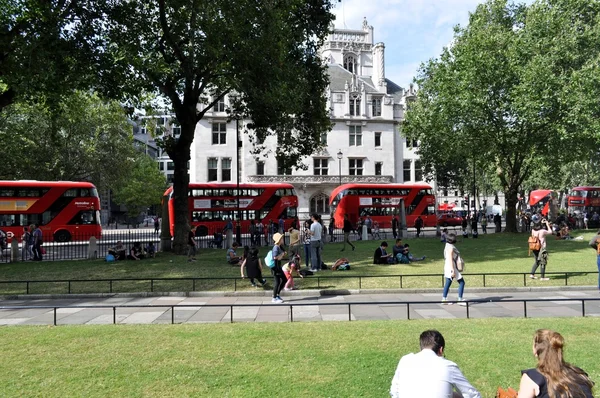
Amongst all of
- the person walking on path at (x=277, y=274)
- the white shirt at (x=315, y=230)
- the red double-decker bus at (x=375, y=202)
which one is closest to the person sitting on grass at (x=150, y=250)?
the white shirt at (x=315, y=230)

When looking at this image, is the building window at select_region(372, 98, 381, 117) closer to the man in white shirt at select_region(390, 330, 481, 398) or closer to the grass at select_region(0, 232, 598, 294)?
the grass at select_region(0, 232, 598, 294)

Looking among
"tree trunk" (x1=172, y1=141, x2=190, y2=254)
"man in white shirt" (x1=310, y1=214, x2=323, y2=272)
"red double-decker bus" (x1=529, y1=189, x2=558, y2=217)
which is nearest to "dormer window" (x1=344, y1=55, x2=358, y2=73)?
"red double-decker bus" (x1=529, y1=189, x2=558, y2=217)

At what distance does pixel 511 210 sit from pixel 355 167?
2250 centimetres

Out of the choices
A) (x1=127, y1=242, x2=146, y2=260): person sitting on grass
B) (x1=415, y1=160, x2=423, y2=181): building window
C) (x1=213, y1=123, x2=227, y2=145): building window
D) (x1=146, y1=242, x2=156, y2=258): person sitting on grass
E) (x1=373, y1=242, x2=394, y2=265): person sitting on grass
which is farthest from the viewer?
(x1=415, y1=160, x2=423, y2=181): building window

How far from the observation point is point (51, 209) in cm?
2738

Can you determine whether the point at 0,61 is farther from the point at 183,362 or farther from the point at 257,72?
the point at 183,362

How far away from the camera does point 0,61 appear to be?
586 inches

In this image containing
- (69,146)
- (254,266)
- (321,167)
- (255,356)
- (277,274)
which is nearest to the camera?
(255,356)

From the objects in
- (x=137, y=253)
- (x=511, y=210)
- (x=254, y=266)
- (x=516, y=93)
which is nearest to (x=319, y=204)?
(x=511, y=210)

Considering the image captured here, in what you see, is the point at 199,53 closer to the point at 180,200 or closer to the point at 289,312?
the point at 180,200

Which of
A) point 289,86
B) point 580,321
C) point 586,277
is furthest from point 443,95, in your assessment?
point 580,321

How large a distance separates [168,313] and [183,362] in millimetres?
3780

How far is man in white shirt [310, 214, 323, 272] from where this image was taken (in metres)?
14.0

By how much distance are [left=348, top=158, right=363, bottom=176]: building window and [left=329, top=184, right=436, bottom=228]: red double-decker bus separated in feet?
50.3
